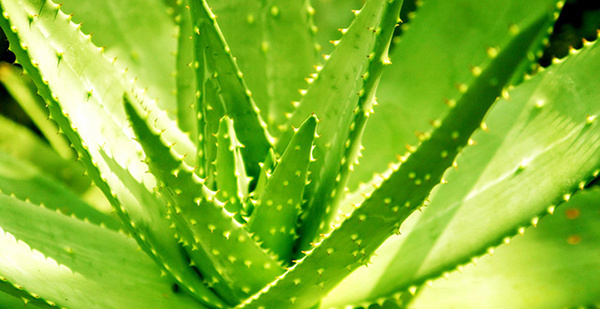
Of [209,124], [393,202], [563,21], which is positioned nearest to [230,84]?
[209,124]

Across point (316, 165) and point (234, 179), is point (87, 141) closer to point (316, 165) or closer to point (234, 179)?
point (234, 179)

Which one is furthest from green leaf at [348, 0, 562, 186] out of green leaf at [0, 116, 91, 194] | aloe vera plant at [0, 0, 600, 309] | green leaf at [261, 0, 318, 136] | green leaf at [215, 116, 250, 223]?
green leaf at [0, 116, 91, 194]

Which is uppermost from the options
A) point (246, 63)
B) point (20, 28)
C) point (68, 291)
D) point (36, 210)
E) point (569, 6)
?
point (569, 6)

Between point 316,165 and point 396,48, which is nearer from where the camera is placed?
point 316,165

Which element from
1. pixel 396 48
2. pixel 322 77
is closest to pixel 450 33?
pixel 396 48

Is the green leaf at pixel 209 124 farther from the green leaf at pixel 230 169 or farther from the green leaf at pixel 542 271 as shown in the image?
the green leaf at pixel 542 271

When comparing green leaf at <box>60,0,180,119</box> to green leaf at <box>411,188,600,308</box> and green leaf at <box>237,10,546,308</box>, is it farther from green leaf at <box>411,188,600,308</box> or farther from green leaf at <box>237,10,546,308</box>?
green leaf at <box>411,188,600,308</box>

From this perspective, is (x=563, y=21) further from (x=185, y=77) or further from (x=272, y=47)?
(x=185, y=77)
